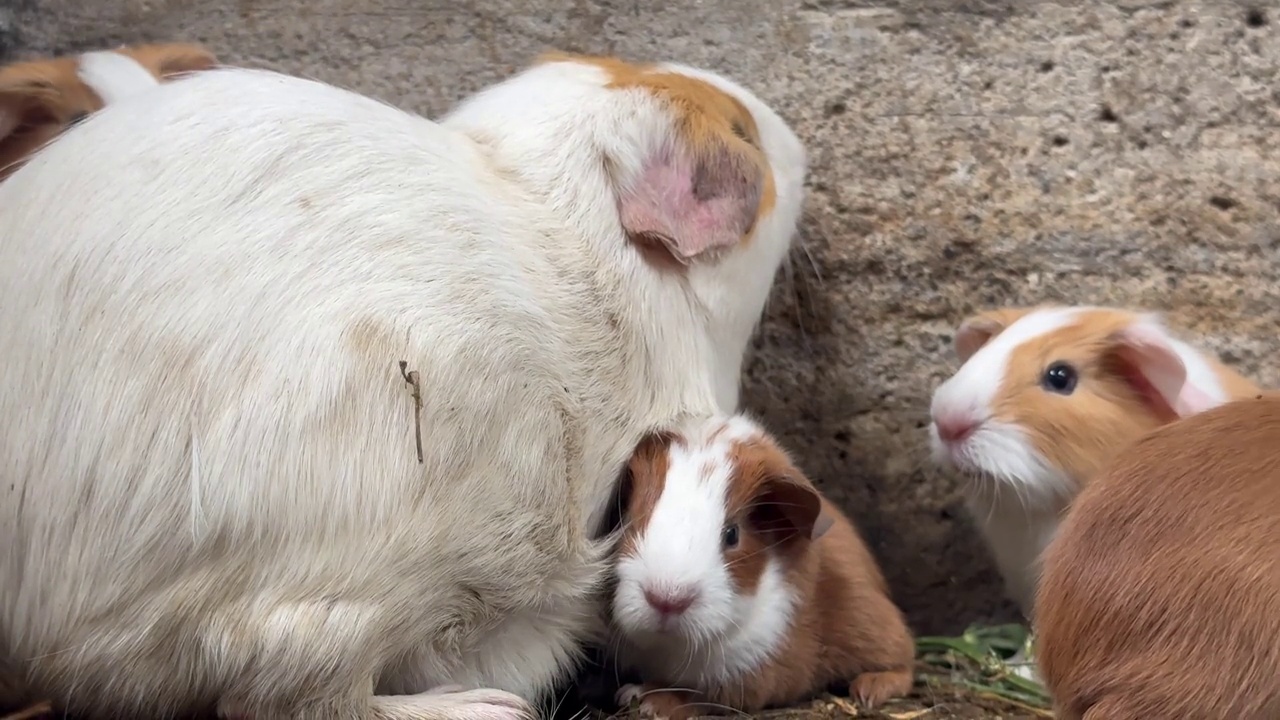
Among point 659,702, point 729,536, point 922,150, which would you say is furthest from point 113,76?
point 922,150

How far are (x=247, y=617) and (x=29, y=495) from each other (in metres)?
0.36

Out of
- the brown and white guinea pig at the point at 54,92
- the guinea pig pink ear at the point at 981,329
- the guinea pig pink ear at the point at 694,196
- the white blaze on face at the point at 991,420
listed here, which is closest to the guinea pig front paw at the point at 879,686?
the white blaze on face at the point at 991,420

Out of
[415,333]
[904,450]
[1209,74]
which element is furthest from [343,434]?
[1209,74]

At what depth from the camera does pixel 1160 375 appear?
7.36 ft

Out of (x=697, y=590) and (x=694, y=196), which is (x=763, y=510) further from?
(x=694, y=196)

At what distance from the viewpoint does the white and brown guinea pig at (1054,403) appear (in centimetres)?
225

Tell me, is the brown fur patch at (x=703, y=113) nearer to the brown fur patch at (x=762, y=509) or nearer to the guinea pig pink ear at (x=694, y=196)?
the guinea pig pink ear at (x=694, y=196)

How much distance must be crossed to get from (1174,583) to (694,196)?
117 centimetres

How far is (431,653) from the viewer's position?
1.77m

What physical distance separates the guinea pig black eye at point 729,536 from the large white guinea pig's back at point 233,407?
0.39 meters

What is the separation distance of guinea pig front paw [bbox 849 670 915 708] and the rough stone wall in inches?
25.6

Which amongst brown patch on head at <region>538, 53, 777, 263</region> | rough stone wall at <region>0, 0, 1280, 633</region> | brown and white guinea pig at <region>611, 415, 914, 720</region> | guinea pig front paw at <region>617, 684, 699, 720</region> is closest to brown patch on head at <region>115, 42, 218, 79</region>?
rough stone wall at <region>0, 0, 1280, 633</region>

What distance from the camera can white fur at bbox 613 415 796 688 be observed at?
197cm

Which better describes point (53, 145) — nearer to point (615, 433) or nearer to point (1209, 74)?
point (615, 433)
